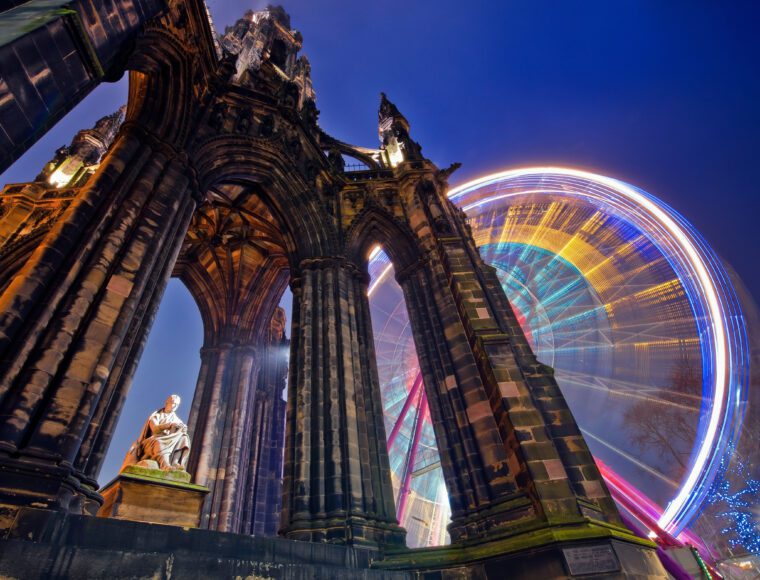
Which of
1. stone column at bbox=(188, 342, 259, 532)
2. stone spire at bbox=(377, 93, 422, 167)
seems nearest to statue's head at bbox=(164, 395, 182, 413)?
stone column at bbox=(188, 342, 259, 532)

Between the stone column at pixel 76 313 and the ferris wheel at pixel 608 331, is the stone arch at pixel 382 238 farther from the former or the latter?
the ferris wheel at pixel 608 331

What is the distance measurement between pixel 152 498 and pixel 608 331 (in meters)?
19.6

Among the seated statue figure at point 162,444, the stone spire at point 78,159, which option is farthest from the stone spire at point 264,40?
the seated statue figure at point 162,444

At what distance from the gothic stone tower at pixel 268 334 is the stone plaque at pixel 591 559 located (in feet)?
0.15

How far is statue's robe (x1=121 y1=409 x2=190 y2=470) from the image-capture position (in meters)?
6.30

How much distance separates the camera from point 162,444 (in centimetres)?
641

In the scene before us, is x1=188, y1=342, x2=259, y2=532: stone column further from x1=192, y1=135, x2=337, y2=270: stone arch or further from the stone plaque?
the stone plaque

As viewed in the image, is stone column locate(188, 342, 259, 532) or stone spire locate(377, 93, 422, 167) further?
stone spire locate(377, 93, 422, 167)

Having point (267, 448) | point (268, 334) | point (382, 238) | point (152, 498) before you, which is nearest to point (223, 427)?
point (267, 448)

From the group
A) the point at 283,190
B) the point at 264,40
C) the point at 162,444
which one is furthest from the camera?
the point at 264,40

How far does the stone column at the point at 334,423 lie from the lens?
683cm

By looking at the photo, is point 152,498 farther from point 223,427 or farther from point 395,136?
point 395,136

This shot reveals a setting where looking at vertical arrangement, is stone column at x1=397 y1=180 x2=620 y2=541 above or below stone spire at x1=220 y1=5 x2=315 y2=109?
below

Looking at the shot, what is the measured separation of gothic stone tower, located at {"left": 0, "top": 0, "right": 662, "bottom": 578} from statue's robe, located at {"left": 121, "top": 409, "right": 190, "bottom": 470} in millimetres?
840
